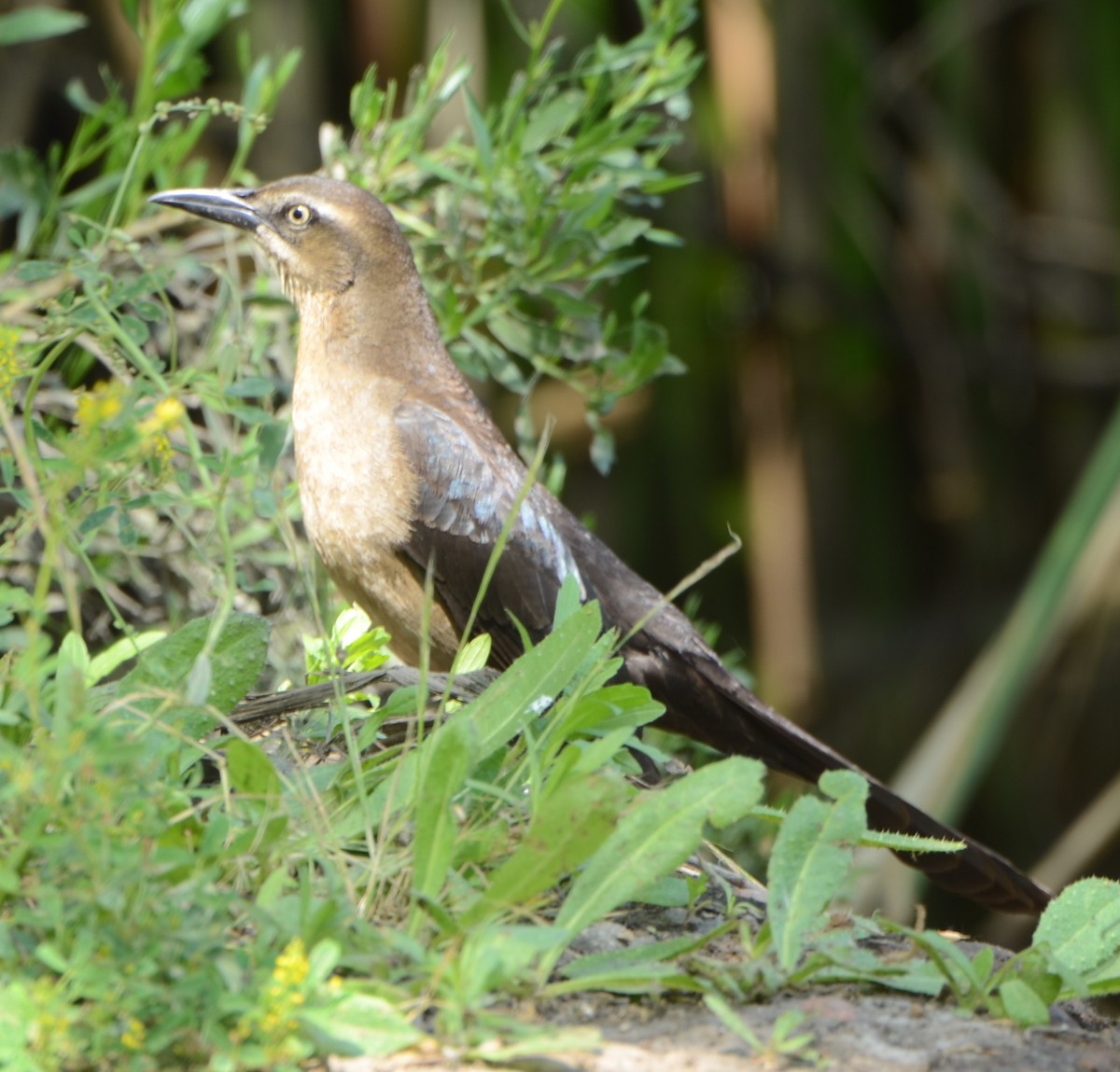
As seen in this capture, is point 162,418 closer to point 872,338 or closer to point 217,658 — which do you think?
point 217,658

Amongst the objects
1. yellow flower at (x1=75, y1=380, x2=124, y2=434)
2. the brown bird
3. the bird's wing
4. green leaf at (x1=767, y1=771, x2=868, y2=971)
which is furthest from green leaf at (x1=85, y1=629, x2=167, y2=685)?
the bird's wing

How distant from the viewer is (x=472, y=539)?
3979 mm

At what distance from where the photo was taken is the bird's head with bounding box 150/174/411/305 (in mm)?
4027

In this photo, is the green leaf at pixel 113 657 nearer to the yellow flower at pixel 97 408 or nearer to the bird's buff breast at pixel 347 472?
the yellow flower at pixel 97 408

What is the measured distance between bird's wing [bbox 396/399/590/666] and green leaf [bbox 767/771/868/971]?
1.71 meters

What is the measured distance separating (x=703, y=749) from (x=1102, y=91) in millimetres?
4651

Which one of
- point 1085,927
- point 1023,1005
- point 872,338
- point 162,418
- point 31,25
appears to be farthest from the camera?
point 872,338

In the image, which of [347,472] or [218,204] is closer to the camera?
[347,472]

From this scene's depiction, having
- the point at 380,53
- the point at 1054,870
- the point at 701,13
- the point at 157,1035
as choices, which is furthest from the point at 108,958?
the point at 701,13

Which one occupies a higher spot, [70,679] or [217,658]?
[70,679]

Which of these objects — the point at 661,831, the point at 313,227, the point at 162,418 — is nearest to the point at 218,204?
the point at 313,227

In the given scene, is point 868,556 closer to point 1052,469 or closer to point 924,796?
point 1052,469

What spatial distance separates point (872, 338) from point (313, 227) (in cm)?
424

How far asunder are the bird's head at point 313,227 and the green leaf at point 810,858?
7.50ft
